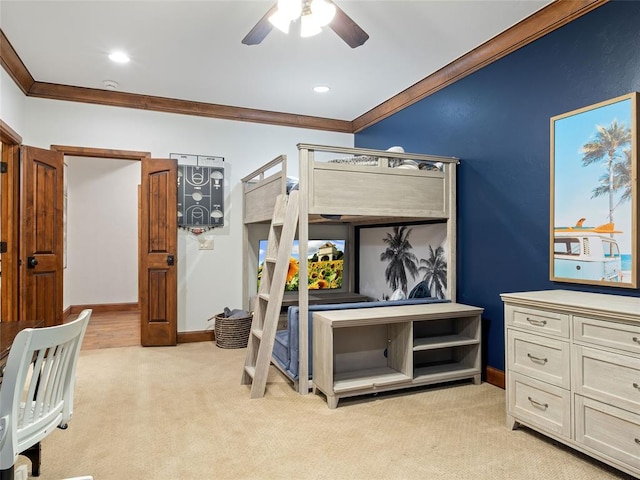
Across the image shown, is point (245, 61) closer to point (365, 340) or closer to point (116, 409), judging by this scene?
point (365, 340)

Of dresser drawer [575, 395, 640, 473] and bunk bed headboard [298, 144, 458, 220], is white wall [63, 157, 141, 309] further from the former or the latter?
dresser drawer [575, 395, 640, 473]

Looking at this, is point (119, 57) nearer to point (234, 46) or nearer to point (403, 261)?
point (234, 46)

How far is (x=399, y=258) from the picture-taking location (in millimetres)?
4488

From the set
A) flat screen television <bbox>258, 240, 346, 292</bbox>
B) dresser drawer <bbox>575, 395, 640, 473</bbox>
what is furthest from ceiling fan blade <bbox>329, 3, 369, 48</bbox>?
flat screen television <bbox>258, 240, 346, 292</bbox>

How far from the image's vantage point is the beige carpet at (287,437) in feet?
6.68

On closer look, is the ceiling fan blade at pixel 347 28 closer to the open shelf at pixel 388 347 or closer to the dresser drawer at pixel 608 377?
the open shelf at pixel 388 347

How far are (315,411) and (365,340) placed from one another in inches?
26.4

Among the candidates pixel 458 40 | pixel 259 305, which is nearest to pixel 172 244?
Answer: pixel 259 305

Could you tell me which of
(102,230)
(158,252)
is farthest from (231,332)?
Answer: (102,230)

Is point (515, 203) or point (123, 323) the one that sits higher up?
point (515, 203)

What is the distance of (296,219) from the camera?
3113mm

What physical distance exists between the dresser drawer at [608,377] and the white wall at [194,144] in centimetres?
363

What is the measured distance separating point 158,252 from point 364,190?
8.00 ft

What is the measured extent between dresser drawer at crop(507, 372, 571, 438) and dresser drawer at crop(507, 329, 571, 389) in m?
0.04
